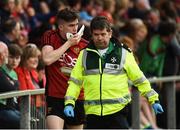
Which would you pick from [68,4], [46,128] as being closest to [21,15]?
[68,4]

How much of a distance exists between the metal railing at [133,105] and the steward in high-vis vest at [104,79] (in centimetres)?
124

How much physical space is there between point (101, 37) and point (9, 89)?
2041mm

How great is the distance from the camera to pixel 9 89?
10711 millimetres

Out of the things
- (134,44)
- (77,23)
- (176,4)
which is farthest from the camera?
(176,4)

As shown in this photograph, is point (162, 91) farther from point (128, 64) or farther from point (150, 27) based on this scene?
point (128, 64)

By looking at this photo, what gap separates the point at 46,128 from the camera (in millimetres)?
10719

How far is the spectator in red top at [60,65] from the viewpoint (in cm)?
987

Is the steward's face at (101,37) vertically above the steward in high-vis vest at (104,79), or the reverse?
the steward's face at (101,37)

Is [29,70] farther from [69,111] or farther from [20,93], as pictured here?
[69,111]

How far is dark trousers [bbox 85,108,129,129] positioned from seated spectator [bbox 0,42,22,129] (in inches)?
56.0

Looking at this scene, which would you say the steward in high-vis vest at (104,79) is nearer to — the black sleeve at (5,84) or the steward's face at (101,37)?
the steward's face at (101,37)

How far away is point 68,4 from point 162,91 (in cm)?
275

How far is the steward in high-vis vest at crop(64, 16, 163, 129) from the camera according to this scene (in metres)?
9.21

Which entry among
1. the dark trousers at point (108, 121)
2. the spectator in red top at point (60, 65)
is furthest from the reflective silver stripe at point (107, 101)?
the spectator in red top at point (60, 65)
